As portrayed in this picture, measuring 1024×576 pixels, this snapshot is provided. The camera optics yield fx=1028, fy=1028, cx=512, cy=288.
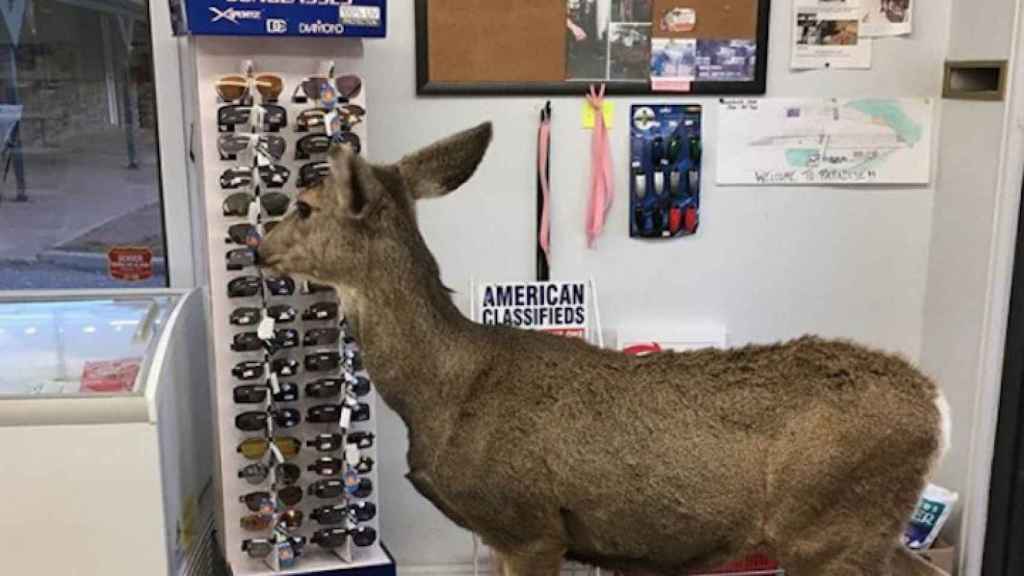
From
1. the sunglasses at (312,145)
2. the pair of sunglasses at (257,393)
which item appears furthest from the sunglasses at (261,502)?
the sunglasses at (312,145)

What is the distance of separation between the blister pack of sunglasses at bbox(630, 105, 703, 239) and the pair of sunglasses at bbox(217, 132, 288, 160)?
973 millimetres

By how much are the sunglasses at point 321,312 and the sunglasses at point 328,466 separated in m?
0.34

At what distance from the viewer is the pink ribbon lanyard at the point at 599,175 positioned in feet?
8.88

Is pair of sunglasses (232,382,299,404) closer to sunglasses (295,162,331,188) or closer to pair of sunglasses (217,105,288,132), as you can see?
sunglasses (295,162,331,188)

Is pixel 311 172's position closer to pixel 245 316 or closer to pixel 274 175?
pixel 274 175

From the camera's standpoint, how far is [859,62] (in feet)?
Result: 9.12

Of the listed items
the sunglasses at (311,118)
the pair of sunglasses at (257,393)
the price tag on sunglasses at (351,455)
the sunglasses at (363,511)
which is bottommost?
the sunglasses at (363,511)

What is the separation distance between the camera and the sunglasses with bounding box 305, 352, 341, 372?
2.37 metres

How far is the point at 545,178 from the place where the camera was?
2738mm

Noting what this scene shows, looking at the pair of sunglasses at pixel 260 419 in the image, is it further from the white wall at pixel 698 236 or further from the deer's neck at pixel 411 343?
the deer's neck at pixel 411 343

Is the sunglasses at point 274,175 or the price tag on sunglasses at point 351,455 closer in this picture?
the sunglasses at point 274,175

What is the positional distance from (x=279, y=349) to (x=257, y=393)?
111 millimetres

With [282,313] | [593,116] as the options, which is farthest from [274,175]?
[593,116]

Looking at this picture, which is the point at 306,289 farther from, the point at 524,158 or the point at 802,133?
the point at 802,133
